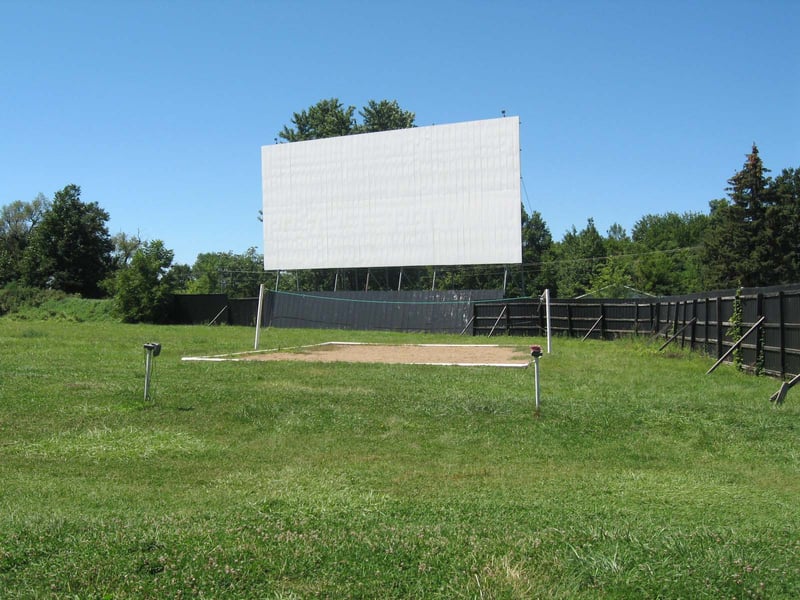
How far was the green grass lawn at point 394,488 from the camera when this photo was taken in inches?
156

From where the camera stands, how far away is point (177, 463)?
7312 mm

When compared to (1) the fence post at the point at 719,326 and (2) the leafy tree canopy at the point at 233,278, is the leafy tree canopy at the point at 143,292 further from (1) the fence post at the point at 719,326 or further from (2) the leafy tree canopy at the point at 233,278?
(1) the fence post at the point at 719,326

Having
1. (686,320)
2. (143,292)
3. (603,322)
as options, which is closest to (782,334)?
(686,320)

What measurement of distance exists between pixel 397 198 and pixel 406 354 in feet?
73.7

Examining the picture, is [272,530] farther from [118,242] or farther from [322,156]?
[118,242]

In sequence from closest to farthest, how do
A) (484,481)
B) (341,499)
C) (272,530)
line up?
(272,530), (341,499), (484,481)

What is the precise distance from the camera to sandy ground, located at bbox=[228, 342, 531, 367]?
17922mm

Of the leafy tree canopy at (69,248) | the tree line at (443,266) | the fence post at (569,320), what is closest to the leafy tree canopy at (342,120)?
the tree line at (443,266)

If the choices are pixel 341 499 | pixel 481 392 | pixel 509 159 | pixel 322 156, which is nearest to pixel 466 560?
pixel 341 499

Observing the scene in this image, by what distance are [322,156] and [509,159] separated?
39.6ft

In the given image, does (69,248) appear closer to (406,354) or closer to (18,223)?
(18,223)

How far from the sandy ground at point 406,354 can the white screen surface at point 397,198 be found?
16399 mm

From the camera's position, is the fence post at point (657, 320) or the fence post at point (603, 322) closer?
the fence post at point (657, 320)

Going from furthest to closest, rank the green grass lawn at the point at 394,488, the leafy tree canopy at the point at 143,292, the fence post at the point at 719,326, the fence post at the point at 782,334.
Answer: the leafy tree canopy at the point at 143,292, the fence post at the point at 719,326, the fence post at the point at 782,334, the green grass lawn at the point at 394,488
